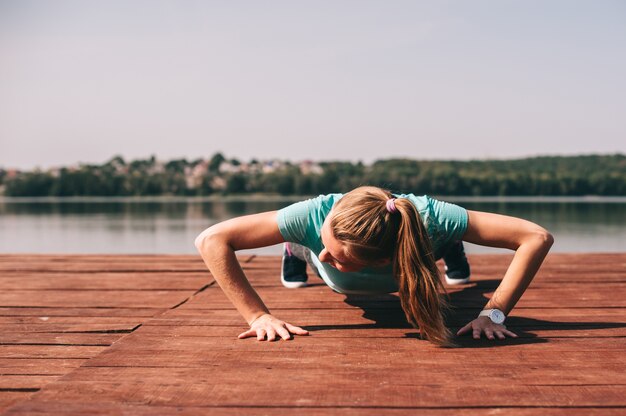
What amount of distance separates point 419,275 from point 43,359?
1.43 metres

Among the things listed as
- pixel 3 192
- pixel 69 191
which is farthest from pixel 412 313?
pixel 3 192

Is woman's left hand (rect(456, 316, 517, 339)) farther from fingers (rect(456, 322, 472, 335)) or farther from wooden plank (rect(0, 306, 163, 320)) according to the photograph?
wooden plank (rect(0, 306, 163, 320))

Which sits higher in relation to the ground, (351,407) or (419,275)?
(419,275)

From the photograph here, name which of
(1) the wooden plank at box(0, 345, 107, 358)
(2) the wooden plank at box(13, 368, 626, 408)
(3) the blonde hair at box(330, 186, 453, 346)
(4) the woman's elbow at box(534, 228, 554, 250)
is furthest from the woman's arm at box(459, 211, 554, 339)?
(1) the wooden plank at box(0, 345, 107, 358)

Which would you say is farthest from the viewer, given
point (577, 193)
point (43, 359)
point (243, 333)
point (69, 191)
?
point (69, 191)

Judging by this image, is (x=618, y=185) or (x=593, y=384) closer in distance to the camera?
(x=593, y=384)

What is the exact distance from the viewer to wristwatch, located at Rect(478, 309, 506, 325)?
248 cm

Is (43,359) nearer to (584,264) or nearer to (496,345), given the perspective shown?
(496,345)

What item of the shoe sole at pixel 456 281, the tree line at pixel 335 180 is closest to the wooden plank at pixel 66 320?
the shoe sole at pixel 456 281

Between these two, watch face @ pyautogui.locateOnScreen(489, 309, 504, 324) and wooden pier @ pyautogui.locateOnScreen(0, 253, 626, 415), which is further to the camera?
watch face @ pyautogui.locateOnScreen(489, 309, 504, 324)

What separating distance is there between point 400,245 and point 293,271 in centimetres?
153

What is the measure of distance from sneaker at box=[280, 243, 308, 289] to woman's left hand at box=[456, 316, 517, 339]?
1.43 meters

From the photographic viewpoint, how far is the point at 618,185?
5462cm

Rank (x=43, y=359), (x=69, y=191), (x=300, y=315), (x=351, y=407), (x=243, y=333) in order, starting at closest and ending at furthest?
(x=351, y=407)
(x=43, y=359)
(x=243, y=333)
(x=300, y=315)
(x=69, y=191)
